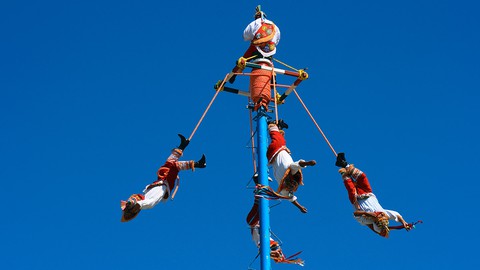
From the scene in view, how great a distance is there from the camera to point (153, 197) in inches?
472

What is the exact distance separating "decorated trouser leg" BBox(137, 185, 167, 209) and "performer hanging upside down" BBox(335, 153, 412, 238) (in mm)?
3165

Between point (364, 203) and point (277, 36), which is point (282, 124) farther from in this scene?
point (277, 36)

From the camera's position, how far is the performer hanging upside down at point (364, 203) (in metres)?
12.0

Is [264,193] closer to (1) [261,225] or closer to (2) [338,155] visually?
(1) [261,225]

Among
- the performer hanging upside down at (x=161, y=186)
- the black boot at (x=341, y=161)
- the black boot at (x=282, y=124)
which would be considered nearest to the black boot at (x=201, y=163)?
the performer hanging upside down at (x=161, y=186)

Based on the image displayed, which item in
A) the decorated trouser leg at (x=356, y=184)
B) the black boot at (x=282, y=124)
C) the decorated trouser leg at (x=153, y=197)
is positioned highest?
the black boot at (x=282, y=124)

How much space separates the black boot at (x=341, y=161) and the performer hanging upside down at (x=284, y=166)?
3.77 feet

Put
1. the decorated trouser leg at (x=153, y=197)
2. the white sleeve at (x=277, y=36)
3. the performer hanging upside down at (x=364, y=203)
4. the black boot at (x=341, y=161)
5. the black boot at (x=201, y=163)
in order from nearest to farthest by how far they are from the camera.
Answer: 1. the decorated trouser leg at (x=153, y=197)
2. the performer hanging upside down at (x=364, y=203)
3. the black boot at (x=201, y=163)
4. the black boot at (x=341, y=161)
5. the white sleeve at (x=277, y=36)

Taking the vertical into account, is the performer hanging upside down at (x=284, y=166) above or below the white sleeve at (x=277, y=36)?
below

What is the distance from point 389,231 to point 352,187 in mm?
1030

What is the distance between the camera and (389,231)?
39.5 ft

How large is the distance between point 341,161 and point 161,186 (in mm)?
3225

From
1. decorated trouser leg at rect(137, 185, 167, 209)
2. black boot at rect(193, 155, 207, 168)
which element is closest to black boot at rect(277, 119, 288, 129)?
black boot at rect(193, 155, 207, 168)

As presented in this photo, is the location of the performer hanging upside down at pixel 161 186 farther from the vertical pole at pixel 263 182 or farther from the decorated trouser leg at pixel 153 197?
the vertical pole at pixel 263 182
